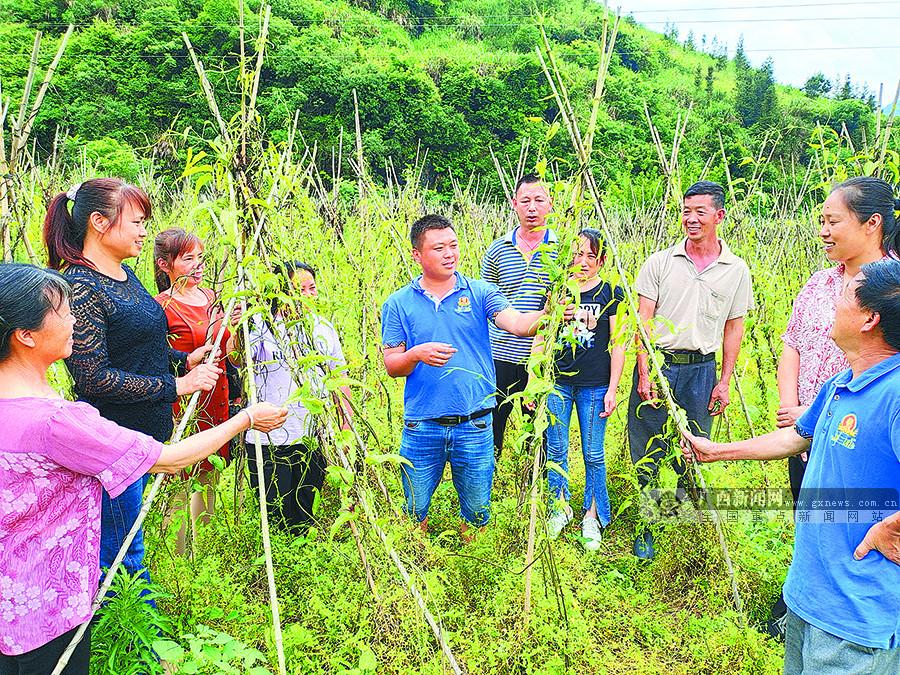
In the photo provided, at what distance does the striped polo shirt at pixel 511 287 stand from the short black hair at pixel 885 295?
5.78 feet

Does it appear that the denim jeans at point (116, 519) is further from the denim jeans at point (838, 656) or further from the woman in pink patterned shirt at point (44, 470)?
the denim jeans at point (838, 656)

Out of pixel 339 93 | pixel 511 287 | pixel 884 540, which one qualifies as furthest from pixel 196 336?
pixel 339 93

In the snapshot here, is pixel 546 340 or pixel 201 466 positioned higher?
pixel 546 340

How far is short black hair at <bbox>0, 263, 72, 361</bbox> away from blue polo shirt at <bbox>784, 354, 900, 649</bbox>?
2057mm

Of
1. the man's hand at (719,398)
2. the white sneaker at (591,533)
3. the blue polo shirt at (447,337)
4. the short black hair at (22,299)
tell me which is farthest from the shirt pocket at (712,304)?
the short black hair at (22,299)

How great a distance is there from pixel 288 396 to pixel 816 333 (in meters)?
2.16

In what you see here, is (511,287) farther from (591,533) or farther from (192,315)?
(192,315)

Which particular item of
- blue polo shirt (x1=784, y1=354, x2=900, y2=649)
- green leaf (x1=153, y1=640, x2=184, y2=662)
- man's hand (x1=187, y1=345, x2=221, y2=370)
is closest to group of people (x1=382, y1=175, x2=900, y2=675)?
blue polo shirt (x1=784, y1=354, x2=900, y2=649)

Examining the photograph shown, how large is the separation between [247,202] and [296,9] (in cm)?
3721

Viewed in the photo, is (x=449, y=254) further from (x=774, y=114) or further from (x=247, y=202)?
(x=774, y=114)

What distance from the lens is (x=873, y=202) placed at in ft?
6.87

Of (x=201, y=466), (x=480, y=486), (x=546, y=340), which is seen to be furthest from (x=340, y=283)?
(x=546, y=340)

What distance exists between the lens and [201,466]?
108 inches

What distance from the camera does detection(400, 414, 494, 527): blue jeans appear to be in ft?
8.55
